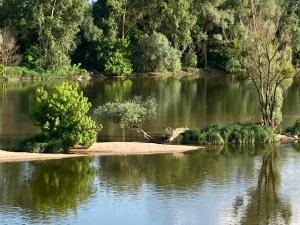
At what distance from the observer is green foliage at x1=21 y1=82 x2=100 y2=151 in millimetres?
47188

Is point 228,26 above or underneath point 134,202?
above

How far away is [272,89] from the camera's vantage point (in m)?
57.0

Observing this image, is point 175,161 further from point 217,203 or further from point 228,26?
point 228,26

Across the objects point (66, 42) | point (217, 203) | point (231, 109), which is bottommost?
point (217, 203)

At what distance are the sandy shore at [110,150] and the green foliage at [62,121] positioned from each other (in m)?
0.90

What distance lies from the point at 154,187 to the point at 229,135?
14.3 meters

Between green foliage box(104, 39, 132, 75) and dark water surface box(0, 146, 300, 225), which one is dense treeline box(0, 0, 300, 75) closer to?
green foliage box(104, 39, 132, 75)

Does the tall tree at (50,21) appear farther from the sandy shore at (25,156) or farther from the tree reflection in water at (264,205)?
the tree reflection in water at (264,205)

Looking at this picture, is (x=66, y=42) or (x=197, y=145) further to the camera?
(x=66, y=42)

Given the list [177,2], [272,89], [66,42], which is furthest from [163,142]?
[177,2]

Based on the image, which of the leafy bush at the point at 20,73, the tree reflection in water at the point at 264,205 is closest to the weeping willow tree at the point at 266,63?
the tree reflection in water at the point at 264,205

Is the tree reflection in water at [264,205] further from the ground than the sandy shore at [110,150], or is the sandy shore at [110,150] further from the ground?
the sandy shore at [110,150]

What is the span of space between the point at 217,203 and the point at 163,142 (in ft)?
53.9

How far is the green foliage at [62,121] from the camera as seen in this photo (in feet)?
155
